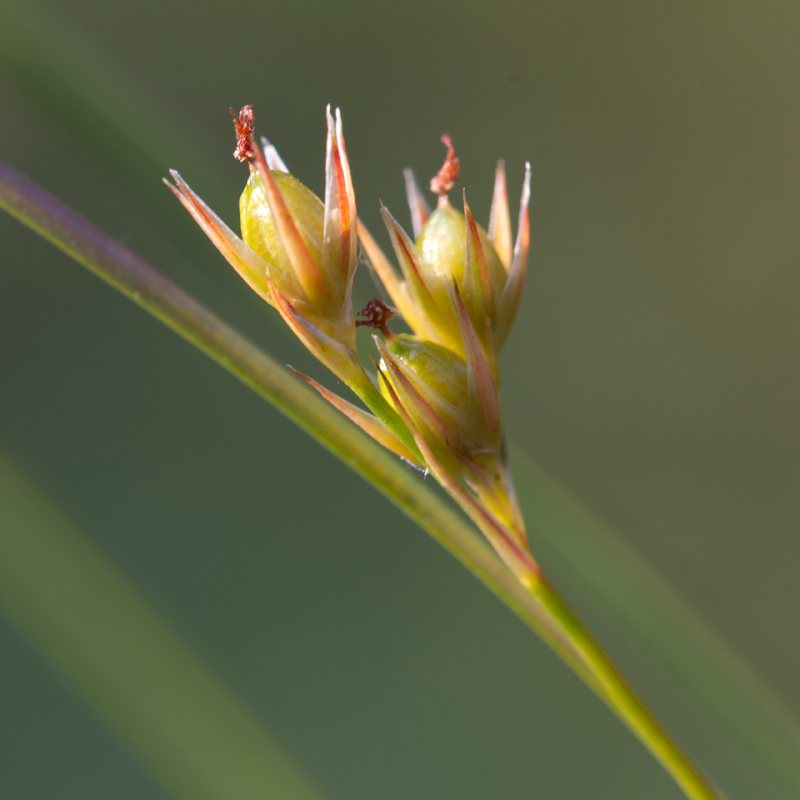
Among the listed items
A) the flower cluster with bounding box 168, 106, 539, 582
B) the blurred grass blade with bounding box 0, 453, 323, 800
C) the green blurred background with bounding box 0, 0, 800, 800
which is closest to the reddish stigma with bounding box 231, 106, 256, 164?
the flower cluster with bounding box 168, 106, 539, 582

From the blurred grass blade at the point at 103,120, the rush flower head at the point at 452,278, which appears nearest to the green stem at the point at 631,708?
the rush flower head at the point at 452,278

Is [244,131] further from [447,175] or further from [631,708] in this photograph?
[631,708]

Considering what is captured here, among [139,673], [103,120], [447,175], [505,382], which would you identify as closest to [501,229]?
[447,175]

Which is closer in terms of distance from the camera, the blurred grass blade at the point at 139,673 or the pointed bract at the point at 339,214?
the pointed bract at the point at 339,214

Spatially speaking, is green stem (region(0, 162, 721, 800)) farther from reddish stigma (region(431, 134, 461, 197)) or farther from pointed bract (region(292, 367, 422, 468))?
reddish stigma (region(431, 134, 461, 197))

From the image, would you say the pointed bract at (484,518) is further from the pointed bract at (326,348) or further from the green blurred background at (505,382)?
the green blurred background at (505,382)

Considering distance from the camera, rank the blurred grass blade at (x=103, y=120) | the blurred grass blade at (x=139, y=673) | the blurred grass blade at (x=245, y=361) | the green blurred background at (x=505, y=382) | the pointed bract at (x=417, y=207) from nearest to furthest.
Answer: the blurred grass blade at (x=245, y=361)
the pointed bract at (x=417, y=207)
the blurred grass blade at (x=103, y=120)
the blurred grass blade at (x=139, y=673)
the green blurred background at (x=505, y=382)

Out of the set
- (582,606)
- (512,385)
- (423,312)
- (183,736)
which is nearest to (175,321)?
(423,312)
